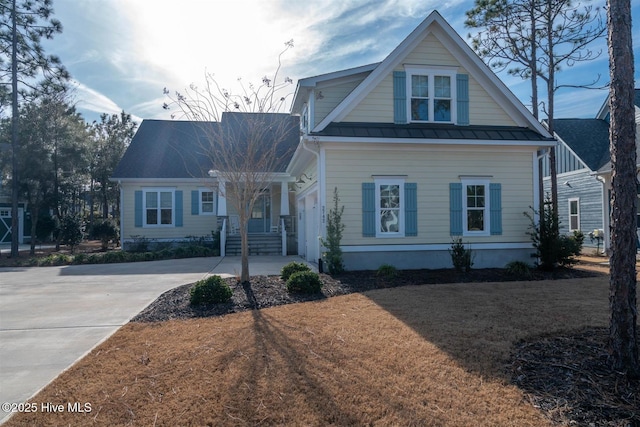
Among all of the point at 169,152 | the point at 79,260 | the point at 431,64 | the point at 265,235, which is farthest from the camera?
the point at 169,152

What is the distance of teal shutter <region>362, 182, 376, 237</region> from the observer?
36.0ft

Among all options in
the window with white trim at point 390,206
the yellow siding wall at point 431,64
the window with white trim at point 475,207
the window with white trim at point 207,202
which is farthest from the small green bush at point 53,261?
the window with white trim at point 475,207

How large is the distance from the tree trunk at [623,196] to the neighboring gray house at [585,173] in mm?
14022

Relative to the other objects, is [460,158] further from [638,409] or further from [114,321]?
[114,321]

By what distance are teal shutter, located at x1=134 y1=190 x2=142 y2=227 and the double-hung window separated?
2898 mm

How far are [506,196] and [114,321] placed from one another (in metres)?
10.9

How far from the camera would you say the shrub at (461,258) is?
34.4ft

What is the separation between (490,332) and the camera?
5199 mm

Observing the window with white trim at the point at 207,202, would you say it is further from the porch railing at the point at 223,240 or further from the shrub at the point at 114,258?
the shrub at the point at 114,258

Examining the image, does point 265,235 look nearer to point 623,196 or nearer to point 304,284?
point 304,284

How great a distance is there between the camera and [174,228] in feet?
63.2

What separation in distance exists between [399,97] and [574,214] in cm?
1316

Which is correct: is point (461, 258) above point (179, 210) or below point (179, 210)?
below

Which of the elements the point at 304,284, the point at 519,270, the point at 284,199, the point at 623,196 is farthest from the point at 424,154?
the point at 284,199
